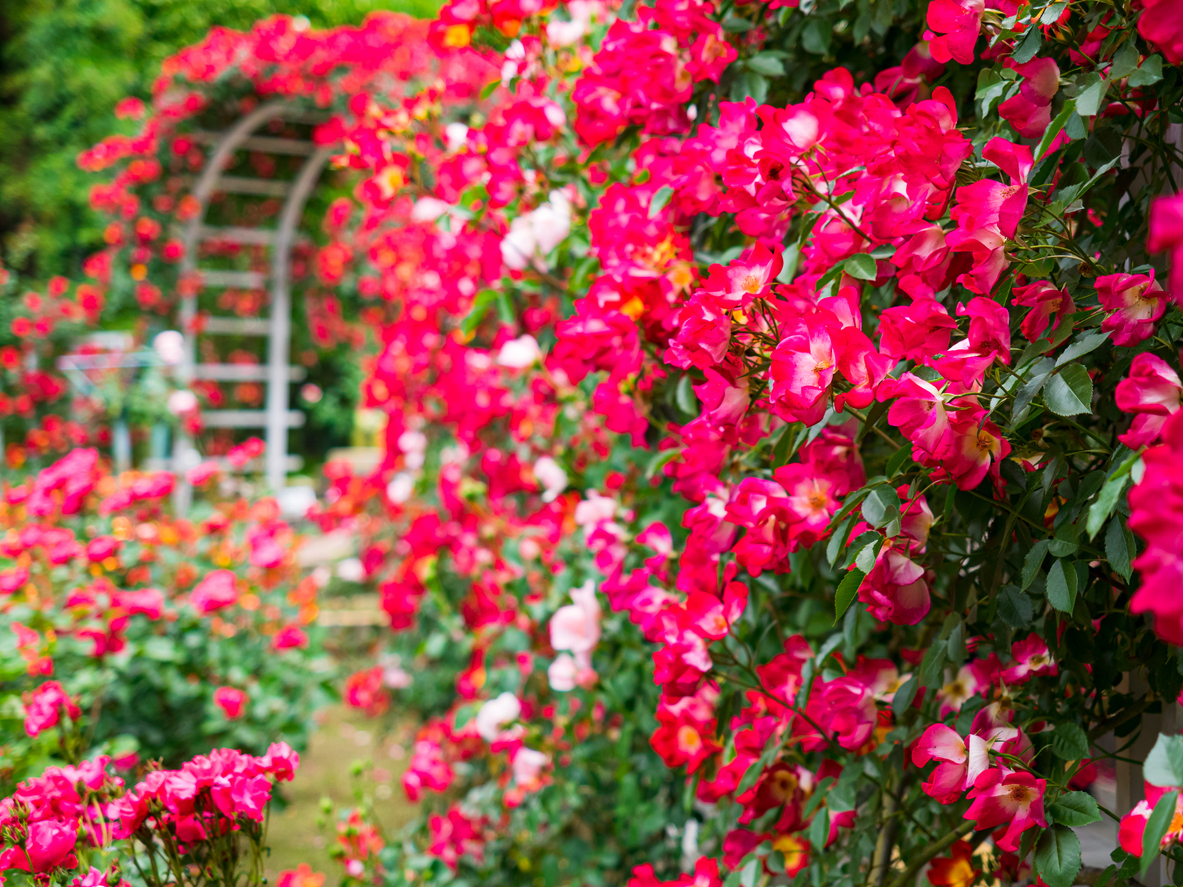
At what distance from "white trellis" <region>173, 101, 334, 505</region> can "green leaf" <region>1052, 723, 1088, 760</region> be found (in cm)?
378

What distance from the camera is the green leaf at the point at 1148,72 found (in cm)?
54

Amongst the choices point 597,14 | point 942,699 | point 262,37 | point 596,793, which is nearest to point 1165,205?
point 942,699

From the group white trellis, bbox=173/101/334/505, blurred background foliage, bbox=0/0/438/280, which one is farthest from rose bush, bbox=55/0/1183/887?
blurred background foliage, bbox=0/0/438/280

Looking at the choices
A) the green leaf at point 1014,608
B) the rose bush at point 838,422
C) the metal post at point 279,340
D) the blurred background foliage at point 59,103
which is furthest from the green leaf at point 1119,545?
the blurred background foliage at point 59,103

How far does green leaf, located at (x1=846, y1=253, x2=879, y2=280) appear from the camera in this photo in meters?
0.68

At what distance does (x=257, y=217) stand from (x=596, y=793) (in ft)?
13.6

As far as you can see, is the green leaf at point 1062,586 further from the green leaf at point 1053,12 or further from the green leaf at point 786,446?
the green leaf at point 1053,12

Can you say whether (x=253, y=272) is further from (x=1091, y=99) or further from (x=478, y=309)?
(x=1091, y=99)

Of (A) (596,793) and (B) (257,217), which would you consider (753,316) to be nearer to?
(A) (596,793)

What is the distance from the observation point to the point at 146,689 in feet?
5.75

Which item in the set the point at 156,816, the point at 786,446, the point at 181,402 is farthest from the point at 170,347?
the point at 786,446

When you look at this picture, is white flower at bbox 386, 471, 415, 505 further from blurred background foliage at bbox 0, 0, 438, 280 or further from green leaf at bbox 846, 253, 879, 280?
blurred background foliage at bbox 0, 0, 438, 280

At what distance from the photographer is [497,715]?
1.47 meters

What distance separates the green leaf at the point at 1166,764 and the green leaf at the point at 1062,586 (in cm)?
15
